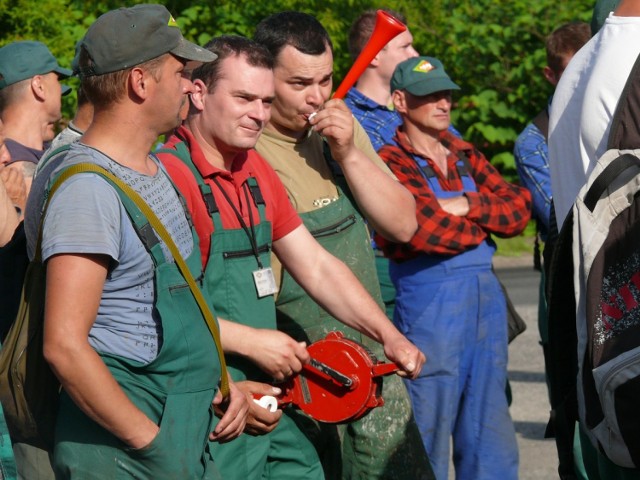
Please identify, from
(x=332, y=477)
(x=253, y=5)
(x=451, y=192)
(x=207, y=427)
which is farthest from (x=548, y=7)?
(x=207, y=427)

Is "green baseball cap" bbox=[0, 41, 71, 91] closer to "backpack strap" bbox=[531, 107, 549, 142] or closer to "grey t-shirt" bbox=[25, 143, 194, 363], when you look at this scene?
"grey t-shirt" bbox=[25, 143, 194, 363]

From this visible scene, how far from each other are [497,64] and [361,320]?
1207 centimetres

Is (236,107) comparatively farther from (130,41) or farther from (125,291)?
(125,291)

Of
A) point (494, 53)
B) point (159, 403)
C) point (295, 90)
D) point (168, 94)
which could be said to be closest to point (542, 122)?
point (295, 90)

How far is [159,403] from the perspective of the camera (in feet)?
10.6

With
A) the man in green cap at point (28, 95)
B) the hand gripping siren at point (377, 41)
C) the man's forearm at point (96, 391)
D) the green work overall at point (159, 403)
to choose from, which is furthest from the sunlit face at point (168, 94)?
the man in green cap at point (28, 95)

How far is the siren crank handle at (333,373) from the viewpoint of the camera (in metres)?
4.10

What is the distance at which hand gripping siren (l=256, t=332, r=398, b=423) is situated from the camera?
4117mm

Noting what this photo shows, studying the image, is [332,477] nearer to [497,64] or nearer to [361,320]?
[361,320]

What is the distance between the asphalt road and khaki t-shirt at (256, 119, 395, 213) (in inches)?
102

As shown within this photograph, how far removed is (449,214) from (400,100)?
75 centimetres

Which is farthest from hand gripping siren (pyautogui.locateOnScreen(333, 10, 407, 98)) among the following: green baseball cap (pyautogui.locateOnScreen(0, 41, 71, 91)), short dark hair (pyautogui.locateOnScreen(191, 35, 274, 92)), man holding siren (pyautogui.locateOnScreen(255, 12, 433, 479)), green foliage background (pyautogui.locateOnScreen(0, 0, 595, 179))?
green foliage background (pyautogui.locateOnScreen(0, 0, 595, 179))

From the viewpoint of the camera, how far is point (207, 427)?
3377 millimetres

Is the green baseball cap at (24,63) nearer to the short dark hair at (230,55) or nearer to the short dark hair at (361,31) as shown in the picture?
the short dark hair at (230,55)
